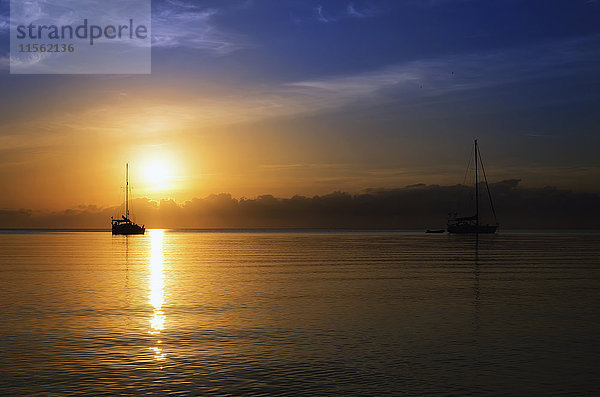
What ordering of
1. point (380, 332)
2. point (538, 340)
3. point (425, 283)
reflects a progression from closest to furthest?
point (538, 340)
point (380, 332)
point (425, 283)

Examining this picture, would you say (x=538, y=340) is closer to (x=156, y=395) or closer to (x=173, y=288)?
(x=156, y=395)

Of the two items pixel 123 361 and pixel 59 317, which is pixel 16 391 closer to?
pixel 123 361

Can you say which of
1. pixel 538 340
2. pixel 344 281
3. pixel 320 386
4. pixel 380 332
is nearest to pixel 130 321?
pixel 380 332

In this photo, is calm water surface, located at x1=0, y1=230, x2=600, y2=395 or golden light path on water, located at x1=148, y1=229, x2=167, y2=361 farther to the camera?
golden light path on water, located at x1=148, y1=229, x2=167, y2=361

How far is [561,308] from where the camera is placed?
124 ft

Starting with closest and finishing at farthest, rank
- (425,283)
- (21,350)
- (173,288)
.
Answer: (21,350) → (173,288) → (425,283)

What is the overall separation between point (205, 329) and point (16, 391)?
12.2m

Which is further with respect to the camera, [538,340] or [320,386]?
[538,340]

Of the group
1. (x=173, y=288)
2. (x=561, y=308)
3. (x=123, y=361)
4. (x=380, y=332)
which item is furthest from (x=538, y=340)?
(x=173, y=288)

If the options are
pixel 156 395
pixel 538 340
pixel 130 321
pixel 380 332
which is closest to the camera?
pixel 156 395

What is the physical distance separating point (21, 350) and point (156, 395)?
32.6 feet

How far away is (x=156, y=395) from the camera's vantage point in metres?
18.9

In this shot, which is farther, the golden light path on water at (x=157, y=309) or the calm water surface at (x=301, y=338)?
the golden light path on water at (x=157, y=309)

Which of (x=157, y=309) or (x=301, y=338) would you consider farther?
(x=157, y=309)
